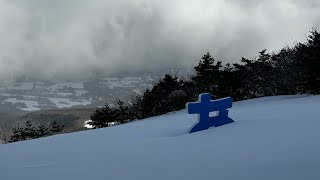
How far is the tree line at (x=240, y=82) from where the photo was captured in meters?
30.7

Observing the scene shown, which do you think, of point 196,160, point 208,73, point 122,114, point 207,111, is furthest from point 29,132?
point 196,160

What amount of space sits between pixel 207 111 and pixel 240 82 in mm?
38477

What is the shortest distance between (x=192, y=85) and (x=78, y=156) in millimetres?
45882

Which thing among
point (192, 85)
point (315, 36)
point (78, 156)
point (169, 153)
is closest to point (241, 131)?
point (169, 153)

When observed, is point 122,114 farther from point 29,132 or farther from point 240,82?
point 240,82

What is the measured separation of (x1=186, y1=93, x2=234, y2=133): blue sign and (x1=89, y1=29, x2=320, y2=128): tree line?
2249cm

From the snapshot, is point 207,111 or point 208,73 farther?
point 208,73

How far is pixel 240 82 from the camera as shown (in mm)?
46156

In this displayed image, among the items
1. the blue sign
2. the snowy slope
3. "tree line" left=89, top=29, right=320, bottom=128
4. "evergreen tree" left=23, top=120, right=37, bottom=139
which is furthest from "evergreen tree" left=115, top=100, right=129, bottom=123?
the snowy slope

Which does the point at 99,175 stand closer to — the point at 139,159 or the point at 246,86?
the point at 139,159

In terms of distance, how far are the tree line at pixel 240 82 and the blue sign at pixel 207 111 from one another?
2249cm

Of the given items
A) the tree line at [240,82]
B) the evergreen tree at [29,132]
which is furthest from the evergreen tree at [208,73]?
the evergreen tree at [29,132]

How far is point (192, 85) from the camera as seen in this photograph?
5162cm

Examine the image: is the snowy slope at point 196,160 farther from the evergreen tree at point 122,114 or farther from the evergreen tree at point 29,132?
the evergreen tree at point 29,132
